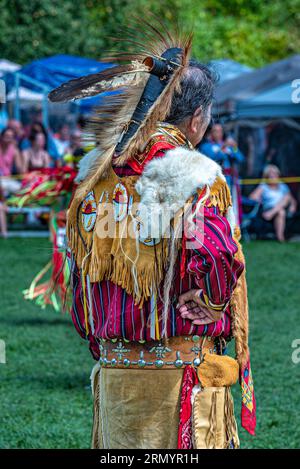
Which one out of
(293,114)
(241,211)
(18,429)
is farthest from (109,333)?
(293,114)

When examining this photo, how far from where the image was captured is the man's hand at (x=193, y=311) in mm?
2734

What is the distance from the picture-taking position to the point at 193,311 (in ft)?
9.01

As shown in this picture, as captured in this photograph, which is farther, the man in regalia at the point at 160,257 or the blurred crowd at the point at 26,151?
the blurred crowd at the point at 26,151

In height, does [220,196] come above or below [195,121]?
below

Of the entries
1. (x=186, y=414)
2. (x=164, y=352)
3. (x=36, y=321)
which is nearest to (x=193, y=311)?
(x=164, y=352)

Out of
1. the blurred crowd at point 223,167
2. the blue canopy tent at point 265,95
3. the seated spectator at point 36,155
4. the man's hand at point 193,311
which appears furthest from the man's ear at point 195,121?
the seated spectator at point 36,155

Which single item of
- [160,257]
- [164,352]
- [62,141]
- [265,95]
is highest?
[265,95]

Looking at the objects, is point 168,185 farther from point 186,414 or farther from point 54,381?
point 54,381

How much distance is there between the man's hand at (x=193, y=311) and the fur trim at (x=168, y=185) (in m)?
0.21

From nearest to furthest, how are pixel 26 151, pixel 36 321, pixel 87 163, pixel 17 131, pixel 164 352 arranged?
pixel 164 352
pixel 87 163
pixel 36 321
pixel 26 151
pixel 17 131

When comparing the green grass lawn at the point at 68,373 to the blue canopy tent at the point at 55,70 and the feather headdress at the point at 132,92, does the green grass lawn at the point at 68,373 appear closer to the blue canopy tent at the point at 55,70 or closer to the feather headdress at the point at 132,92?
the feather headdress at the point at 132,92

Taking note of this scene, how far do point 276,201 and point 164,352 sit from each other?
11.4 meters

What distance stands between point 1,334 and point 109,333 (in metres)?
4.59

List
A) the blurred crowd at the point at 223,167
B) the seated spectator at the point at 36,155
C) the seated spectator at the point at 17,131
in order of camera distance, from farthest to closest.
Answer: the seated spectator at the point at 17,131 < the seated spectator at the point at 36,155 < the blurred crowd at the point at 223,167
